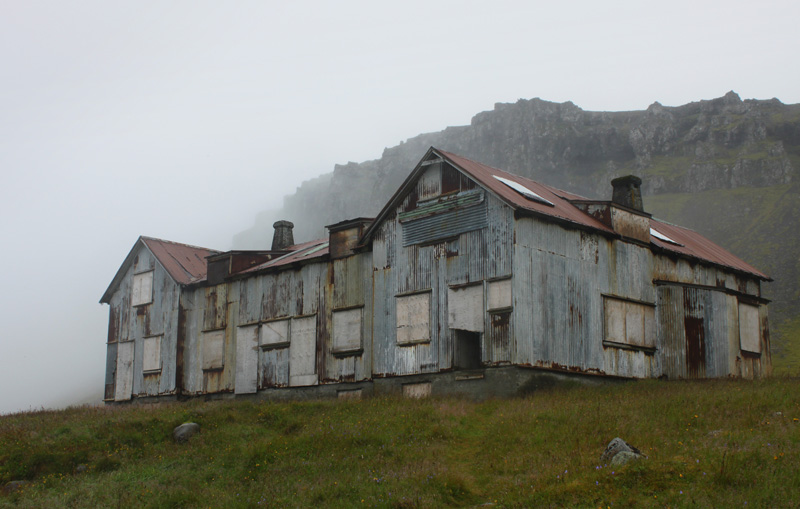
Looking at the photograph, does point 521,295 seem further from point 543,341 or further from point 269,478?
point 269,478

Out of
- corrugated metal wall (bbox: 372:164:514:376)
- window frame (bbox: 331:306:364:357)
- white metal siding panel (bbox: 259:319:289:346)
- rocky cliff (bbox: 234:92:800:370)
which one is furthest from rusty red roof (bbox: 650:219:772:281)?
rocky cliff (bbox: 234:92:800:370)

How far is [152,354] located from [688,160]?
116762mm

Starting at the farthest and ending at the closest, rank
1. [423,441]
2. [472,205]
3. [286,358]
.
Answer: [286,358] → [472,205] → [423,441]

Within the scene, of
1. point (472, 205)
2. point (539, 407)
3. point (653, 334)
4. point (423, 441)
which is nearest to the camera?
point (423, 441)

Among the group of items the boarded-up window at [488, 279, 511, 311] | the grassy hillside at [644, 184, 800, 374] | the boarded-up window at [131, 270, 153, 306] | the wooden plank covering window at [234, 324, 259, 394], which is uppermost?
the grassy hillside at [644, 184, 800, 374]

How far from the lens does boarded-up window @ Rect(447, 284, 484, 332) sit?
24.5 metres

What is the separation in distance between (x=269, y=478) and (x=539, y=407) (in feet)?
23.8

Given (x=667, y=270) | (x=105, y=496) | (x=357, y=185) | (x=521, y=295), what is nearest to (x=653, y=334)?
(x=667, y=270)

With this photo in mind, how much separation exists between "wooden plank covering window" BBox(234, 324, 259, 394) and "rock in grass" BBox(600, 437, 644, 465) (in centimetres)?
2003

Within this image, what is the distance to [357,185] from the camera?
655 ft

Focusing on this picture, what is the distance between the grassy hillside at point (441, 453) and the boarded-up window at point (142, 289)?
608 inches

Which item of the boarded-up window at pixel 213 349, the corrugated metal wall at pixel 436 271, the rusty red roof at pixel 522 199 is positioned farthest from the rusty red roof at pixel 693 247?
the boarded-up window at pixel 213 349

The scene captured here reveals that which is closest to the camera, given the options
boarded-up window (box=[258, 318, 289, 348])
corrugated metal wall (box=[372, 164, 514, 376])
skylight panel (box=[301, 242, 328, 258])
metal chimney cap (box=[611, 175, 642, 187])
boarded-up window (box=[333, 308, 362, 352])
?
corrugated metal wall (box=[372, 164, 514, 376])

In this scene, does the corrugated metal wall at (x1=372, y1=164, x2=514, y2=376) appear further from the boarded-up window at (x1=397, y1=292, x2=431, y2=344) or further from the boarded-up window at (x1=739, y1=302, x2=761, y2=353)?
the boarded-up window at (x1=739, y1=302, x2=761, y2=353)
